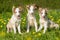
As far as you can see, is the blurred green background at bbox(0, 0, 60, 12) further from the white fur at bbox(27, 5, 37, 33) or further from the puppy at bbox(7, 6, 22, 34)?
the puppy at bbox(7, 6, 22, 34)

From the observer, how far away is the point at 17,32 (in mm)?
9219

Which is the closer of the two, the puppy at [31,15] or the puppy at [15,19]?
the puppy at [15,19]

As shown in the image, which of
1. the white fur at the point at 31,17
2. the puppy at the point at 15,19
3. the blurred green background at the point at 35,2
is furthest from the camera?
the blurred green background at the point at 35,2

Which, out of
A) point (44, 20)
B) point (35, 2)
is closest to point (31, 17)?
point (44, 20)

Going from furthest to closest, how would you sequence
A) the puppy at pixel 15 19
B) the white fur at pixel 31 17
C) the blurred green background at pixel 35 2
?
the blurred green background at pixel 35 2 < the white fur at pixel 31 17 < the puppy at pixel 15 19

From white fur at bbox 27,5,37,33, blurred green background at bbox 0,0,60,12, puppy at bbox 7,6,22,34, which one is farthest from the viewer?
blurred green background at bbox 0,0,60,12

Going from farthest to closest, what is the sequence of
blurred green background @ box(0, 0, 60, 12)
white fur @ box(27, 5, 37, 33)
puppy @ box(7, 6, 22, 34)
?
blurred green background @ box(0, 0, 60, 12) → white fur @ box(27, 5, 37, 33) → puppy @ box(7, 6, 22, 34)

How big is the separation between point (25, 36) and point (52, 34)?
2.70 feet

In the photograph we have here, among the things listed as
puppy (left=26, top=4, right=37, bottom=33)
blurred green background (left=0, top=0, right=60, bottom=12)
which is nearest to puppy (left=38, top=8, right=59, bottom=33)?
puppy (left=26, top=4, right=37, bottom=33)

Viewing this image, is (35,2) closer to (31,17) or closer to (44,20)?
(31,17)

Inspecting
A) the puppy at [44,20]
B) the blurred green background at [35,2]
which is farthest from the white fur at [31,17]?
the blurred green background at [35,2]

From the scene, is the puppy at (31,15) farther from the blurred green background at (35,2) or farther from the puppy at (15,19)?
the blurred green background at (35,2)

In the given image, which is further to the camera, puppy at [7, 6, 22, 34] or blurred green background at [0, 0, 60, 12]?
blurred green background at [0, 0, 60, 12]

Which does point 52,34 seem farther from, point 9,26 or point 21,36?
point 9,26
